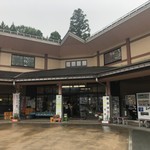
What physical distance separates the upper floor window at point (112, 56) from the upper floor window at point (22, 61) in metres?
6.97

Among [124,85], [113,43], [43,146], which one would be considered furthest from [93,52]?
[43,146]

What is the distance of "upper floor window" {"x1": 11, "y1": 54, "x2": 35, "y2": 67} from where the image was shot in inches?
759

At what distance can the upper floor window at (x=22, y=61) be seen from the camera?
19.3 metres

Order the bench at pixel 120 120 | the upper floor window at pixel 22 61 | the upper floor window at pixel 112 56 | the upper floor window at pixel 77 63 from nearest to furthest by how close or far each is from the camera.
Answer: the bench at pixel 120 120 < the upper floor window at pixel 112 56 < the upper floor window at pixel 22 61 < the upper floor window at pixel 77 63

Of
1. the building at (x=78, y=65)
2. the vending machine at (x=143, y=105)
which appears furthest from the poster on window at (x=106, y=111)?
the vending machine at (x=143, y=105)

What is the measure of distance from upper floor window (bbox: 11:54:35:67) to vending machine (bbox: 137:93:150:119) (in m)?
10.7

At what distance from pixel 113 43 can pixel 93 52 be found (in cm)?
289

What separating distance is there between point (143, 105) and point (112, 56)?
5.82 m

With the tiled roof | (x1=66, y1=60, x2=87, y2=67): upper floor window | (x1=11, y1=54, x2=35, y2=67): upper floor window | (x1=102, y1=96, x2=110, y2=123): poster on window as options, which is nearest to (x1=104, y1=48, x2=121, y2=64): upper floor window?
(x1=66, y1=60, x2=87, y2=67): upper floor window

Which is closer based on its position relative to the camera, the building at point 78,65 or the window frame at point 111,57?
the building at point 78,65

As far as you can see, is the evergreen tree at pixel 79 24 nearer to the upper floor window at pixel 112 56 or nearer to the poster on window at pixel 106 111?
the upper floor window at pixel 112 56

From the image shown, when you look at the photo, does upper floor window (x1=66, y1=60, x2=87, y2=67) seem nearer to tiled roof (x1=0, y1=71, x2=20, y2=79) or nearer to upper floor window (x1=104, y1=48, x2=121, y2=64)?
upper floor window (x1=104, y1=48, x2=121, y2=64)

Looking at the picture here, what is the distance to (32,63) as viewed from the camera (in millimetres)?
20172

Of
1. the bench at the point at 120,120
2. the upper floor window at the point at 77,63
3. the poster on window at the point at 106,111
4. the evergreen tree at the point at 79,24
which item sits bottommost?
the bench at the point at 120,120
